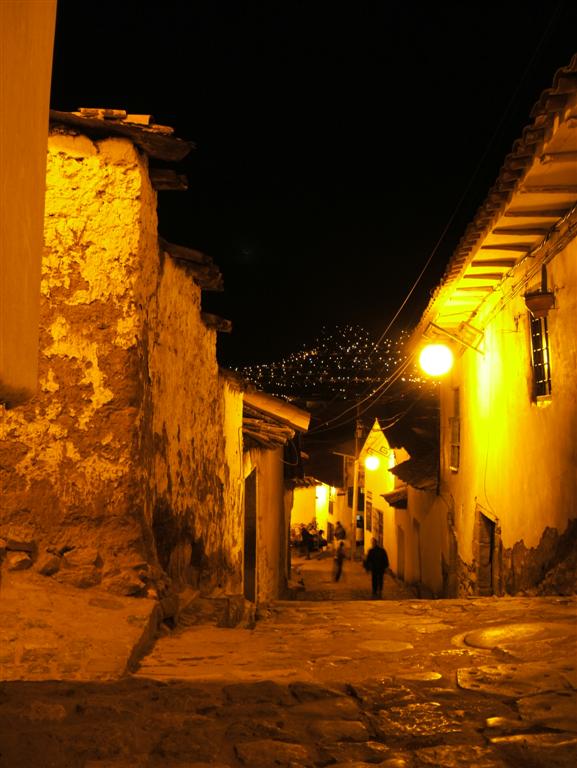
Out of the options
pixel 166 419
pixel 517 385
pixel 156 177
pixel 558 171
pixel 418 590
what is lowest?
pixel 418 590

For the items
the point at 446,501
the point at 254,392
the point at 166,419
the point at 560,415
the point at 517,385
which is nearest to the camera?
the point at 166,419

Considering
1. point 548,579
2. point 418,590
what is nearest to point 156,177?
point 548,579

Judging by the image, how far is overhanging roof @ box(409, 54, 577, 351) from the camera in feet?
19.5

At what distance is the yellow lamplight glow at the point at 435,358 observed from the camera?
12.5 m

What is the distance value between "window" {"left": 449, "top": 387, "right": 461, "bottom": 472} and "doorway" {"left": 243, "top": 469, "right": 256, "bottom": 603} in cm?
405

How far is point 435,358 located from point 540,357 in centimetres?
348

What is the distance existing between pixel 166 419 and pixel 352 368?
22869 millimetres

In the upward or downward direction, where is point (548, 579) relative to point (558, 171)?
downward

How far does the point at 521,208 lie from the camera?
25.9ft

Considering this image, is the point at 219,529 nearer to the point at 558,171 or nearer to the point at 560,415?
the point at 560,415

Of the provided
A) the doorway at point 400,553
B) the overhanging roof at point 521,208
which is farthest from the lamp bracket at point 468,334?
the doorway at point 400,553

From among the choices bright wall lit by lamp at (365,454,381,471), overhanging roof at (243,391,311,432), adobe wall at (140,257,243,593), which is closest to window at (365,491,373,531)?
bright wall lit by lamp at (365,454,381,471)

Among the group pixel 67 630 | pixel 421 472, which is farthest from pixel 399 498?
pixel 67 630

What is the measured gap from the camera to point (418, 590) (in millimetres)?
18844
